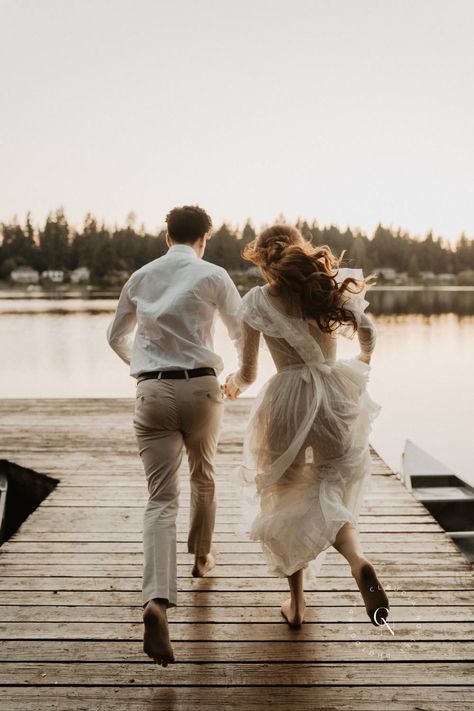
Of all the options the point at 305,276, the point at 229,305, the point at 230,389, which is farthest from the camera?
the point at 230,389

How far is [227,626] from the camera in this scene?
2.31m

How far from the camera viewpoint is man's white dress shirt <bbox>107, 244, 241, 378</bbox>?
2.24 meters

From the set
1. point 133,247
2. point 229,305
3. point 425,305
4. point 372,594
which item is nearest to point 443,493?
point 372,594

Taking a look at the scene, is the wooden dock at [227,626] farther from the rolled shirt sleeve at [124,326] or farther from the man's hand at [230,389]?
the rolled shirt sleeve at [124,326]

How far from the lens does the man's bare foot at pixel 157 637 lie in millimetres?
1891

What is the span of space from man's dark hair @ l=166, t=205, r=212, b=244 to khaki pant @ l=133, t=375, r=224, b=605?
1.97 ft

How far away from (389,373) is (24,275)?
228 feet

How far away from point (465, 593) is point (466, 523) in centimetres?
193

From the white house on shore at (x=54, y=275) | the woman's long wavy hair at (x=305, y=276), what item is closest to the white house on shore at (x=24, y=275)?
the white house on shore at (x=54, y=275)

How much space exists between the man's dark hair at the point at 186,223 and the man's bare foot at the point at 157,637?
142cm

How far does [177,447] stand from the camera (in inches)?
90.7

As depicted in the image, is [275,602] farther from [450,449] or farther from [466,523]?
[450,449]

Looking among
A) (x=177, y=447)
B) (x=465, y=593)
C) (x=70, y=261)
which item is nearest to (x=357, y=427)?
(x=177, y=447)

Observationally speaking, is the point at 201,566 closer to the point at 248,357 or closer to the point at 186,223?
the point at 248,357
